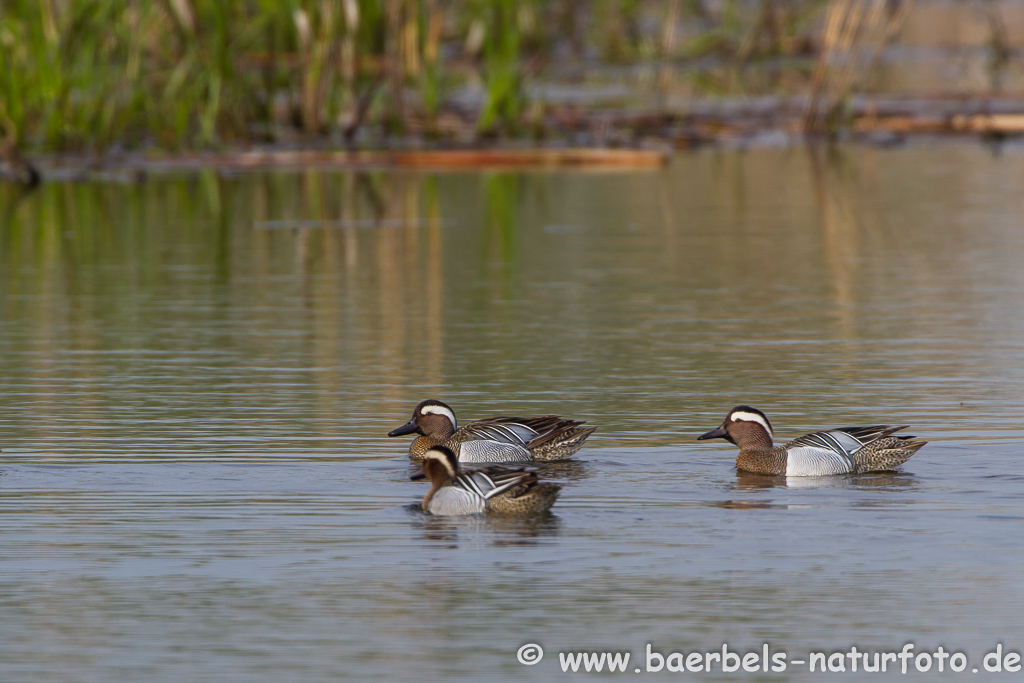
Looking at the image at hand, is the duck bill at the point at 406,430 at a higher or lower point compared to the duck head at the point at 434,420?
lower

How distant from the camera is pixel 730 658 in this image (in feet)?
19.7

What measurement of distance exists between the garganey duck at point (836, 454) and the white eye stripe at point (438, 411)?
1.36 meters

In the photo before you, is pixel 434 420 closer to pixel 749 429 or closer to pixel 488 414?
pixel 488 414

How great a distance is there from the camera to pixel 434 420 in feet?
30.2

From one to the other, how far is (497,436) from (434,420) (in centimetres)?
33

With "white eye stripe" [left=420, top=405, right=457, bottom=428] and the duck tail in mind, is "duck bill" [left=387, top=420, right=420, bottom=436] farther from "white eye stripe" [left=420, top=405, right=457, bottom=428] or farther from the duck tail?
the duck tail

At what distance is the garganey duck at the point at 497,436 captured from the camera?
894cm

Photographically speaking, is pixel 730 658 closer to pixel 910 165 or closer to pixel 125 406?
pixel 125 406

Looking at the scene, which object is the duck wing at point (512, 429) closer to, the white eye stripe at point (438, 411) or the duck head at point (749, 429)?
the white eye stripe at point (438, 411)

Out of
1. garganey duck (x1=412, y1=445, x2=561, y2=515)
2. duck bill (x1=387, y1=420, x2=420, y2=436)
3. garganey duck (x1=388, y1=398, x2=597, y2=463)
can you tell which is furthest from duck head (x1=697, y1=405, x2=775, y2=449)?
duck bill (x1=387, y1=420, x2=420, y2=436)

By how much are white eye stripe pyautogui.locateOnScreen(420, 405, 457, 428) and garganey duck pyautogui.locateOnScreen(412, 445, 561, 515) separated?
3.50 ft

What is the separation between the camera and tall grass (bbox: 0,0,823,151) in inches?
838

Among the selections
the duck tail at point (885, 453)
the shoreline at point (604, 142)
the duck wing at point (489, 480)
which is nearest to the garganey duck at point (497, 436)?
the duck wing at point (489, 480)

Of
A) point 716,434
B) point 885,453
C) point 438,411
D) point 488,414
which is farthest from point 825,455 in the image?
point 488,414
